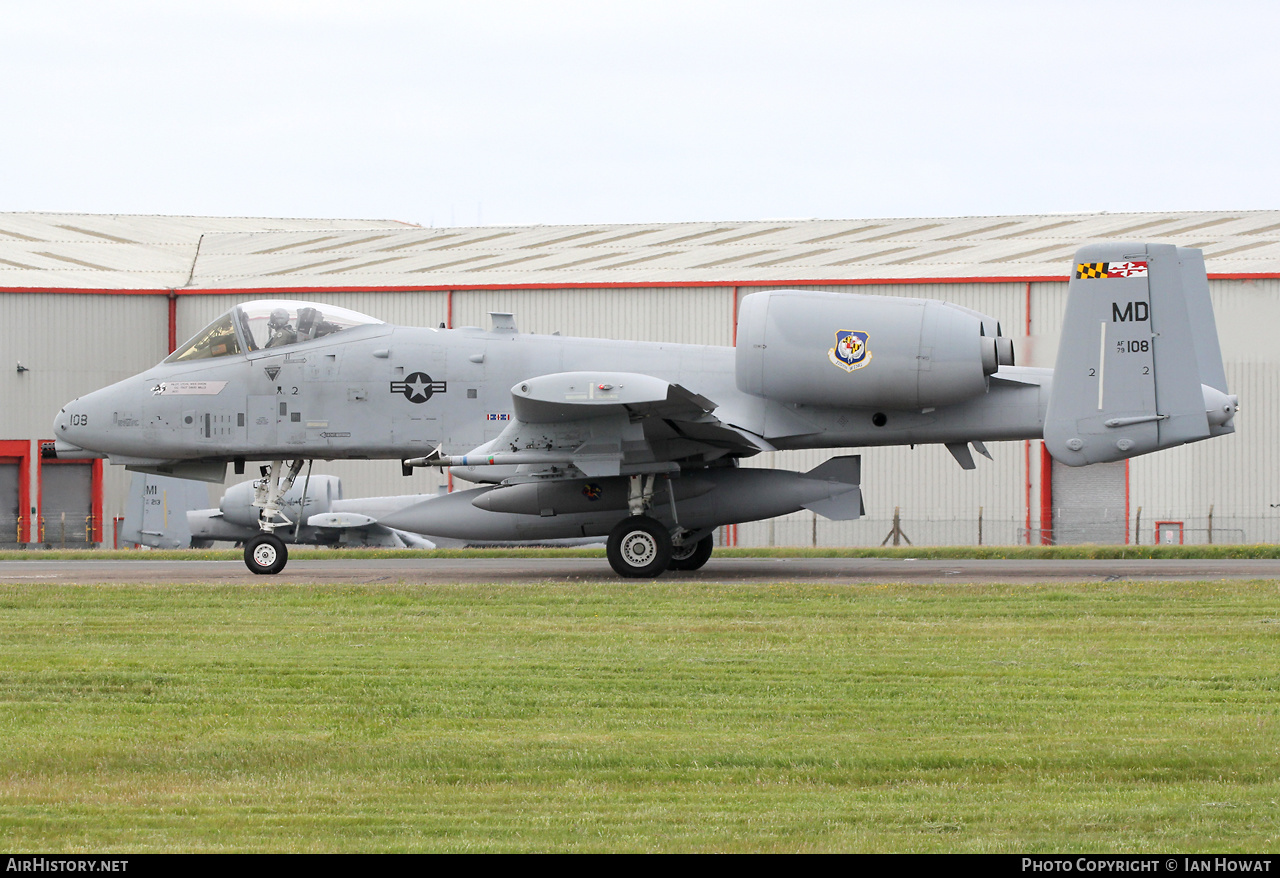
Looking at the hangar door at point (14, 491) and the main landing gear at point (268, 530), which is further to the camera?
the hangar door at point (14, 491)

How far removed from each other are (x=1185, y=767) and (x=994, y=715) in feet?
4.56

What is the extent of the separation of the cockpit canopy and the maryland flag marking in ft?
30.3

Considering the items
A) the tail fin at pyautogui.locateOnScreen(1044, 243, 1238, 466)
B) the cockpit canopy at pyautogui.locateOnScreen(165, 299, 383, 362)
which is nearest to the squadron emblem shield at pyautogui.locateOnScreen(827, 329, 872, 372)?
the tail fin at pyautogui.locateOnScreen(1044, 243, 1238, 466)

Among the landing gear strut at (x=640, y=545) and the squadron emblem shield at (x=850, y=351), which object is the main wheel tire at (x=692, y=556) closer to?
the landing gear strut at (x=640, y=545)

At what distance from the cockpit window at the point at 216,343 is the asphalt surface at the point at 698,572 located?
304 cm

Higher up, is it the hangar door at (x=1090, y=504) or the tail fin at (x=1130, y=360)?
the tail fin at (x=1130, y=360)

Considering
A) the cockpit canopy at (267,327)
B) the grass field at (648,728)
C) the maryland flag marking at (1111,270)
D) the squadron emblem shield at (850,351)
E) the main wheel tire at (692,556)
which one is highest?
the maryland flag marking at (1111,270)

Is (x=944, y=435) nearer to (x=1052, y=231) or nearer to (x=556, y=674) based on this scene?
(x=556, y=674)

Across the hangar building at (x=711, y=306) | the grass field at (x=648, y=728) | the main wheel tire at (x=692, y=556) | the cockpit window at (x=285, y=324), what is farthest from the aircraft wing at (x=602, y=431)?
the hangar building at (x=711, y=306)

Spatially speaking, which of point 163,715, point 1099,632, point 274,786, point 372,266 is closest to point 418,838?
point 274,786

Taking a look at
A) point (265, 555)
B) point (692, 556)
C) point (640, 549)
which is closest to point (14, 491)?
point (265, 555)

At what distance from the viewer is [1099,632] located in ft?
37.6

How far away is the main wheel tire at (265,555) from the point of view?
1839 centimetres

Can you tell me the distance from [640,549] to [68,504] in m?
25.2
